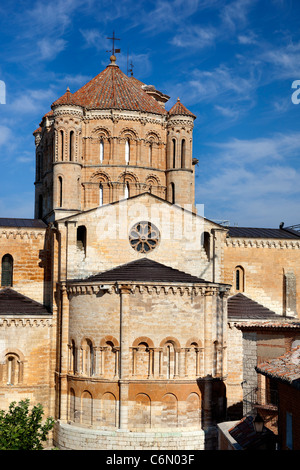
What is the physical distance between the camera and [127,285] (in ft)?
105

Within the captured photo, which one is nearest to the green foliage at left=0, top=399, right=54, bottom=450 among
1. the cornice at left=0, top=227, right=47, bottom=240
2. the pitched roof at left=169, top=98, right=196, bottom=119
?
the cornice at left=0, top=227, right=47, bottom=240

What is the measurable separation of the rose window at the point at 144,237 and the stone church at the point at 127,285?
0.06 metres

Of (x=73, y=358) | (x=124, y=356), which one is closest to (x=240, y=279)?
(x=124, y=356)

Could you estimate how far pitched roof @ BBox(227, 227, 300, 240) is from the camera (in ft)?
141

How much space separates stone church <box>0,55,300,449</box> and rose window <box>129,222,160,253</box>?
6 centimetres

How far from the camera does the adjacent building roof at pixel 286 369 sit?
1919 centimetres

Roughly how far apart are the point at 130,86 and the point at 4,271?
15.8 m

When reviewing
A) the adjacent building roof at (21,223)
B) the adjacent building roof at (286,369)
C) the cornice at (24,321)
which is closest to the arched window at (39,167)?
the adjacent building roof at (21,223)

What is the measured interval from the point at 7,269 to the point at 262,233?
16.8m

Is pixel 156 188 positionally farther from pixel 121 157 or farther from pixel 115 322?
pixel 115 322

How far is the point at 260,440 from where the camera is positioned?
71.3 feet

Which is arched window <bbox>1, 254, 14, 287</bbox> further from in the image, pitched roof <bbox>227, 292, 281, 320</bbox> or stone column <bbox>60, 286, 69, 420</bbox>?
pitched roof <bbox>227, 292, 281, 320</bbox>

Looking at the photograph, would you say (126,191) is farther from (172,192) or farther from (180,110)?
(180,110)
